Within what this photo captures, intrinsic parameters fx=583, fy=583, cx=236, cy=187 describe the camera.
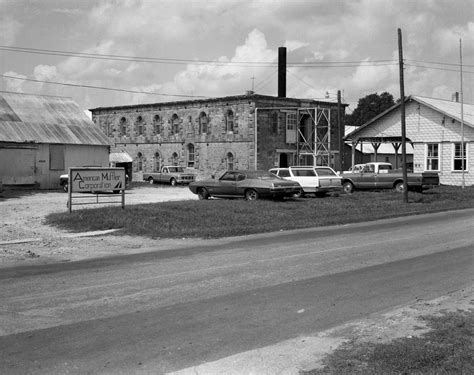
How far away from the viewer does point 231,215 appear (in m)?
20.5

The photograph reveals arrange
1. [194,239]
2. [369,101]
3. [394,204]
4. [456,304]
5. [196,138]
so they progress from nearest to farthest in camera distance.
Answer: [456,304] → [194,239] → [394,204] → [196,138] → [369,101]

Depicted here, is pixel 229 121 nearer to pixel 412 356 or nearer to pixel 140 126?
pixel 140 126

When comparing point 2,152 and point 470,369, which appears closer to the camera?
point 470,369

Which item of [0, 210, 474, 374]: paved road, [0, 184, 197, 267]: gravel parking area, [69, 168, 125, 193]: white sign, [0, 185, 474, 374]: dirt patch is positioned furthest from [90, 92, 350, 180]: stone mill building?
[0, 210, 474, 374]: paved road

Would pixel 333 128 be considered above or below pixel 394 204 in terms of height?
above

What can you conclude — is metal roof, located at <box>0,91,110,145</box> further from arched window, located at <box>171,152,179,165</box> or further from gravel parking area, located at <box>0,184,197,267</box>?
gravel parking area, located at <box>0,184,197,267</box>

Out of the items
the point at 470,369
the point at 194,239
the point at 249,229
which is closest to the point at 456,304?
the point at 470,369

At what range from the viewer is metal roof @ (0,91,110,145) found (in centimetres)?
3775

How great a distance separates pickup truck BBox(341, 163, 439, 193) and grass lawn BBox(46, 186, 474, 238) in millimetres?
3968

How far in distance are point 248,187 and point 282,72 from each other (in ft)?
114

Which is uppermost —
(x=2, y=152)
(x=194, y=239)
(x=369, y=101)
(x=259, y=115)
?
(x=369, y=101)

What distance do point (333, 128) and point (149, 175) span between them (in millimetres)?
18558

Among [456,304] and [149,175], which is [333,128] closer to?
[149,175]

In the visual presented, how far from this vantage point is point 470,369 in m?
5.13
